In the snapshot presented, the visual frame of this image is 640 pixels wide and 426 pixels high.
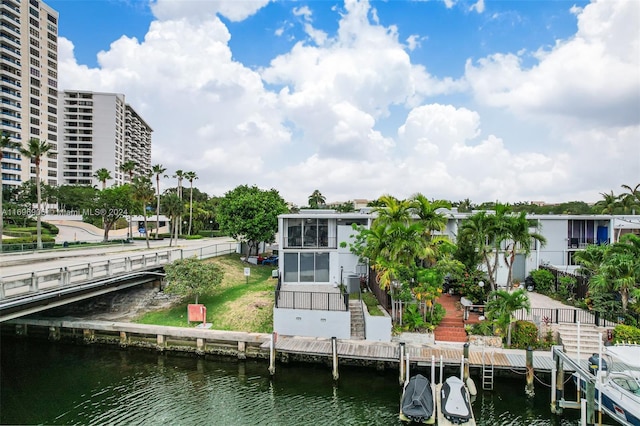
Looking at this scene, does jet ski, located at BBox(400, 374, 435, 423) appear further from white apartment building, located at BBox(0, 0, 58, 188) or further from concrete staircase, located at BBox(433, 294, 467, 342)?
white apartment building, located at BBox(0, 0, 58, 188)

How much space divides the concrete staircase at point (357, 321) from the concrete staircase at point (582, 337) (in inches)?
385

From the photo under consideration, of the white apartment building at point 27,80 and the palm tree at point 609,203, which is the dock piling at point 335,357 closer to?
the palm tree at point 609,203

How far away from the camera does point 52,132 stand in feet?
317

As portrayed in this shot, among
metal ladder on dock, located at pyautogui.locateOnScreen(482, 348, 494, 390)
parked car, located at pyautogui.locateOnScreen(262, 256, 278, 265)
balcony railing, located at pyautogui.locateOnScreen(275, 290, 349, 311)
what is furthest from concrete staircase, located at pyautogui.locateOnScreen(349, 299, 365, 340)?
parked car, located at pyautogui.locateOnScreen(262, 256, 278, 265)

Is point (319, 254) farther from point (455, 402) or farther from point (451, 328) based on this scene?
point (455, 402)

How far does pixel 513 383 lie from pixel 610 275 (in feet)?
25.3

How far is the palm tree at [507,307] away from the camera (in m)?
17.4

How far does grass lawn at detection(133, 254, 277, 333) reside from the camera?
2206cm

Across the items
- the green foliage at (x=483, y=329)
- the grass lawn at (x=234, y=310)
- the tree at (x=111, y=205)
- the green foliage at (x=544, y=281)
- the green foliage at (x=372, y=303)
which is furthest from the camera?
the tree at (x=111, y=205)

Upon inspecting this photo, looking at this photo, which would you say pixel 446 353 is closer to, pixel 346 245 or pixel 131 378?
pixel 346 245

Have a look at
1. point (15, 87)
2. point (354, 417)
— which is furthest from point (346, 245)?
point (15, 87)

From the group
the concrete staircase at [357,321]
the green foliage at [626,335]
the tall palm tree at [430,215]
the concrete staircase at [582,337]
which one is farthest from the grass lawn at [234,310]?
the green foliage at [626,335]

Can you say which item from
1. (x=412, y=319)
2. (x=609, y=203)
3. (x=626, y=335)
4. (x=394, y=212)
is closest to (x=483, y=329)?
(x=412, y=319)

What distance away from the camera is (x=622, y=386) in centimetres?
1337
